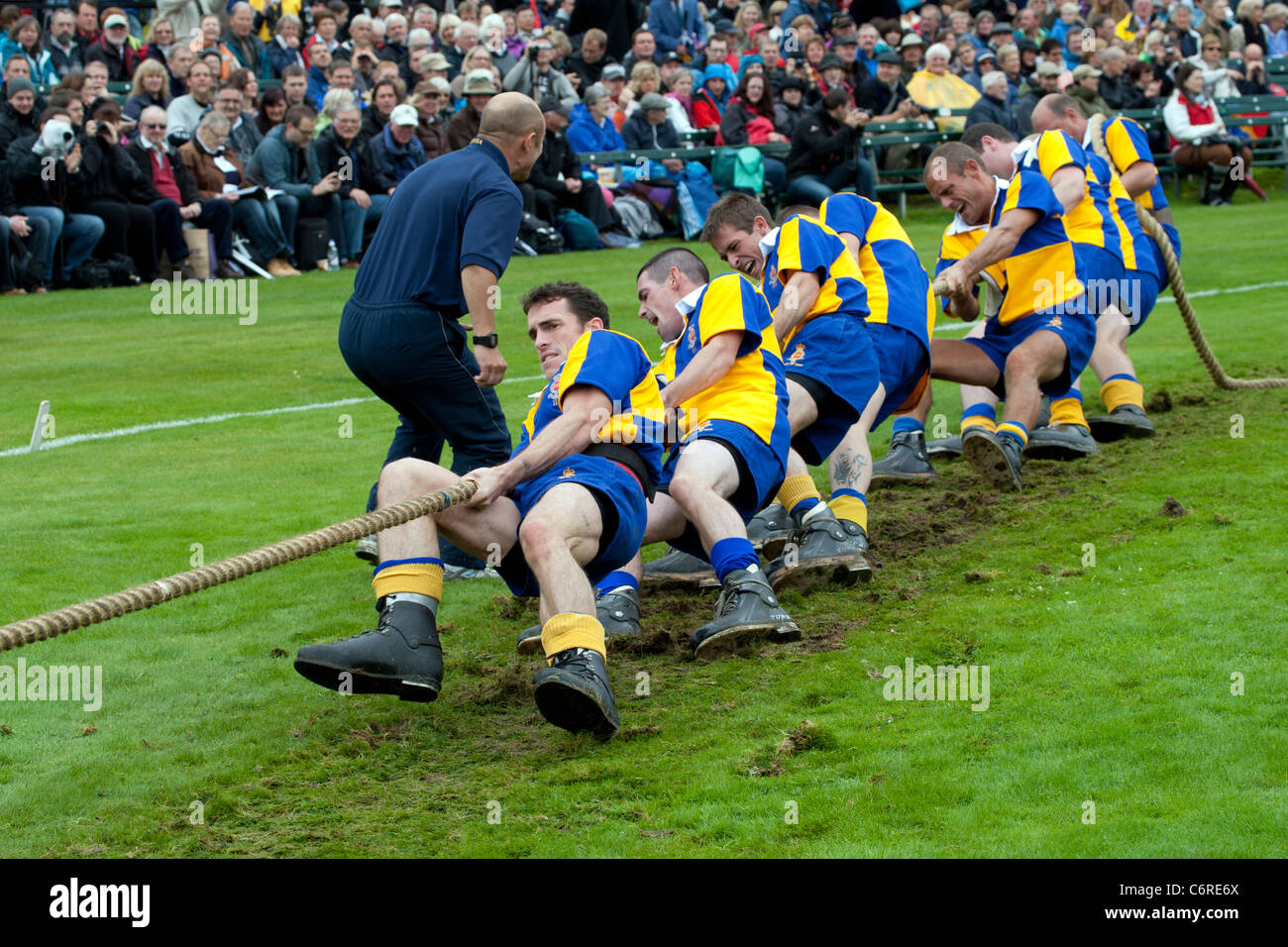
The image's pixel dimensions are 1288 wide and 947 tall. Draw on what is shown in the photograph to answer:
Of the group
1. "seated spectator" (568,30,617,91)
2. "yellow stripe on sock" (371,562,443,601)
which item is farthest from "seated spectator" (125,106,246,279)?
"yellow stripe on sock" (371,562,443,601)

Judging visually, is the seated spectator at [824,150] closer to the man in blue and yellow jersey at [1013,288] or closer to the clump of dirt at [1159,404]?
the clump of dirt at [1159,404]

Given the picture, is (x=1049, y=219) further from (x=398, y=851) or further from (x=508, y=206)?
(x=398, y=851)

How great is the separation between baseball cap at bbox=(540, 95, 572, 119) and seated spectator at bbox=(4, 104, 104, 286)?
5524mm

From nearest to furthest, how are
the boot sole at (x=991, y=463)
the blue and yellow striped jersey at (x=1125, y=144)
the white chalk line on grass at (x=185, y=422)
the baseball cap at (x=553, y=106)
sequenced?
the boot sole at (x=991, y=463) < the white chalk line on grass at (x=185, y=422) < the blue and yellow striped jersey at (x=1125, y=144) < the baseball cap at (x=553, y=106)

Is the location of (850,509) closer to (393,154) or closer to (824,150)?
(393,154)

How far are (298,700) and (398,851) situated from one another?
1.52m

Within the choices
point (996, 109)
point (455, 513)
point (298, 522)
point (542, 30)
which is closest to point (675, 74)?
point (542, 30)

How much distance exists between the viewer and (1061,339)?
8.71 meters

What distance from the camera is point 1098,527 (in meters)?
7.16

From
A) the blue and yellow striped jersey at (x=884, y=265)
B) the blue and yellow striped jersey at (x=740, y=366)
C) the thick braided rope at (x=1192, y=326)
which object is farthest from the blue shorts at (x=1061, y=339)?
the blue and yellow striped jersey at (x=740, y=366)

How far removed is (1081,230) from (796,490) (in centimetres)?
334

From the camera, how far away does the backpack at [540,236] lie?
18.7 m

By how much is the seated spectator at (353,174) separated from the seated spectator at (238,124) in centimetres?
73

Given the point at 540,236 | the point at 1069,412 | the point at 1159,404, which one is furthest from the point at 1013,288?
the point at 540,236
